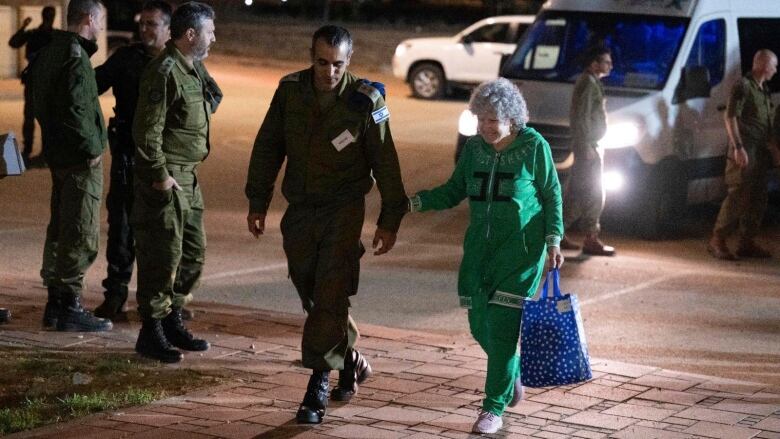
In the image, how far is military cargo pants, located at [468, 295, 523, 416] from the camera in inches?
251

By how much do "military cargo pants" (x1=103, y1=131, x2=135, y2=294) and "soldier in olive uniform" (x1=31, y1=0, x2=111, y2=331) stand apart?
0.13 m

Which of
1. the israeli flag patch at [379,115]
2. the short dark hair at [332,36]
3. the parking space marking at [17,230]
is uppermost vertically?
the short dark hair at [332,36]

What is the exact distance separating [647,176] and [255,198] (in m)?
7.00

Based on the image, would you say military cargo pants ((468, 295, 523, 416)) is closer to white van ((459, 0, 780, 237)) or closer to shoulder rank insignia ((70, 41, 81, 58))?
shoulder rank insignia ((70, 41, 81, 58))

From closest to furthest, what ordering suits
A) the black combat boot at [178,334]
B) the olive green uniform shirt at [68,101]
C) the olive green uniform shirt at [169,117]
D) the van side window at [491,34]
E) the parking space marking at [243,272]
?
1. the olive green uniform shirt at [169,117]
2. the black combat boot at [178,334]
3. the olive green uniform shirt at [68,101]
4. the parking space marking at [243,272]
5. the van side window at [491,34]

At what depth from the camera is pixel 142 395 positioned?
677 centimetres

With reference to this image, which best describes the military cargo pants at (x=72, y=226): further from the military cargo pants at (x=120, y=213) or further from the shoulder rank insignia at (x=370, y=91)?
the shoulder rank insignia at (x=370, y=91)

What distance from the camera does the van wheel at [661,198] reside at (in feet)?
42.7

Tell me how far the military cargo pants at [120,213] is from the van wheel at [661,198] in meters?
5.84

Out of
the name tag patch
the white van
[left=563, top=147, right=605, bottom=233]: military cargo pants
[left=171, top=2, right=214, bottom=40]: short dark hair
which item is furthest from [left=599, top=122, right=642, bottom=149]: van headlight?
the name tag patch

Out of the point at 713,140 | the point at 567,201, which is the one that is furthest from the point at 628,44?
the point at 567,201

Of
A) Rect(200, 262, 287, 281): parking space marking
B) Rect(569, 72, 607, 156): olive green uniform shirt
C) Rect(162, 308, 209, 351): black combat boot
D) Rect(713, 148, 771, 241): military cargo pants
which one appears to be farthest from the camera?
Rect(713, 148, 771, 241): military cargo pants

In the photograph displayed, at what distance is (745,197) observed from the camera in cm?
1218

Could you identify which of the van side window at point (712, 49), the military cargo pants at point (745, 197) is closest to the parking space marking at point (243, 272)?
the military cargo pants at point (745, 197)
